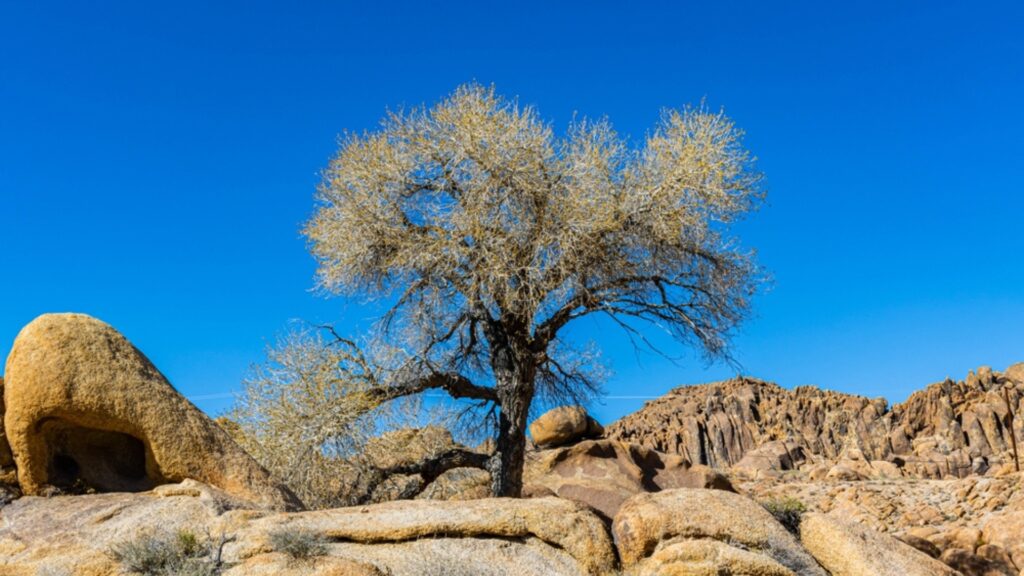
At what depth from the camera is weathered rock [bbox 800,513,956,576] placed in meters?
11.6

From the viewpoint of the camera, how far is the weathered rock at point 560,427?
37.3 m

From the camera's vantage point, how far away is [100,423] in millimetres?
12766

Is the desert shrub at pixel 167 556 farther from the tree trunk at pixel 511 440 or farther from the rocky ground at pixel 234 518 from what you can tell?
the tree trunk at pixel 511 440

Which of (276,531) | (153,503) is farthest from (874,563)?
(153,503)

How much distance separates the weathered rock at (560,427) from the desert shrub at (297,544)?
2717cm

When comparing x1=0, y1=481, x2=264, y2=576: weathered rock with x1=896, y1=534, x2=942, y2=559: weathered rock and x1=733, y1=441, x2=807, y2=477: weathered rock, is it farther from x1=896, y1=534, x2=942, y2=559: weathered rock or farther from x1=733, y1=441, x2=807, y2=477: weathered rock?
x1=733, y1=441, x2=807, y2=477: weathered rock

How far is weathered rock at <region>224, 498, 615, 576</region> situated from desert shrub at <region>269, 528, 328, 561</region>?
14 centimetres

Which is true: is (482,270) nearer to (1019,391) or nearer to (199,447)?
(199,447)

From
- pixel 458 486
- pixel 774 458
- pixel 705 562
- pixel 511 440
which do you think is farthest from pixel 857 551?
pixel 774 458

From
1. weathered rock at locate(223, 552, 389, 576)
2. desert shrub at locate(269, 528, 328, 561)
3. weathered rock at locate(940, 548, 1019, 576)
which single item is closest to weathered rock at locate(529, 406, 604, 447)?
weathered rock at locate(940, 548, 1019, 576)

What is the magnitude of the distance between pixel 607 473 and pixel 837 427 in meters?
70.8

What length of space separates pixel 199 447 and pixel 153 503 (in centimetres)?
151

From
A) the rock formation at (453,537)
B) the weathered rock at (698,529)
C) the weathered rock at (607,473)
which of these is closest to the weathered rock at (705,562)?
the rock formation at (453,537)

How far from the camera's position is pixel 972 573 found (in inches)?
754
